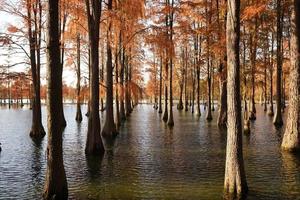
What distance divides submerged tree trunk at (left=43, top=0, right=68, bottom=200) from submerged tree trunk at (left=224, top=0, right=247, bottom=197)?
15.4 feet

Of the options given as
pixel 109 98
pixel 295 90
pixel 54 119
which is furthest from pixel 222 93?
pixel 54 119

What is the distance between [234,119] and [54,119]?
5091 mm

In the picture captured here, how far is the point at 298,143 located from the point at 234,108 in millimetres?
9356

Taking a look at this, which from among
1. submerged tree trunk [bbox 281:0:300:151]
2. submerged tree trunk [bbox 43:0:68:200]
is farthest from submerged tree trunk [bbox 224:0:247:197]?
submerged tree trunk [bbox 281:0:300:151]

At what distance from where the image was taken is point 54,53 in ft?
34.3

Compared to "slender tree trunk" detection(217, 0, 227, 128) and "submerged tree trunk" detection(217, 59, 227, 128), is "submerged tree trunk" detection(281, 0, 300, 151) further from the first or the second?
"submerged tree trunk" detection(217, 59, 227, 128)

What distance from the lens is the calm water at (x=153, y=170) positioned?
38.6ft

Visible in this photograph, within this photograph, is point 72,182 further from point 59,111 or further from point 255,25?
point 255,25

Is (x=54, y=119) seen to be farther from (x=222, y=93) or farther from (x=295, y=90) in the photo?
(x=222, y=93)

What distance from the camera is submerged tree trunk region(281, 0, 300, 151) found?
18.4 m

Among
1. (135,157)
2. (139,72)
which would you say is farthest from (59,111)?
(139,72)

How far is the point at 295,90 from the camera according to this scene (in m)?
18.7

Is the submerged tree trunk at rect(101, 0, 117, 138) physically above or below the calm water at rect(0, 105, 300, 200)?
above

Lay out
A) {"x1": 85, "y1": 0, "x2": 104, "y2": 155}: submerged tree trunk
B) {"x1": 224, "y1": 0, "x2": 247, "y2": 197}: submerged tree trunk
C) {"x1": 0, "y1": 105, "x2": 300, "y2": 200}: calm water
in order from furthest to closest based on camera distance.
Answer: {"x1": 85, "y1": 0, "x2": 104, "y2": 155}: submerged tree trunk, {"x1": 0, "y1": 105, "x2": 300, "y2": 200}: calm water, {"x1": 224, "y1": 0, "x2": 247, "y2": 197}: submerged tree trunk
